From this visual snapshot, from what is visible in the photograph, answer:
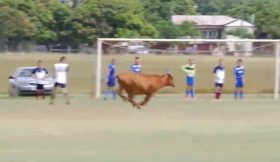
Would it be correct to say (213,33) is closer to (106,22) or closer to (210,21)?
(210,21)

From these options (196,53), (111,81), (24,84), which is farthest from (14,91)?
(196,53)

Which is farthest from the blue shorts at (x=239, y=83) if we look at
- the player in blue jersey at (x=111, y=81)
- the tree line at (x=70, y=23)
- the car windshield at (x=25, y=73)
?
the tree line at (x=70, y=23)

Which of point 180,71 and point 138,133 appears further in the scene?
point 180,71

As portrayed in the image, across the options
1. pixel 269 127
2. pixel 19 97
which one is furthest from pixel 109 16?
pixel 269 127

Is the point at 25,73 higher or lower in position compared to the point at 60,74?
lower

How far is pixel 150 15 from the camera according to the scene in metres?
98.4

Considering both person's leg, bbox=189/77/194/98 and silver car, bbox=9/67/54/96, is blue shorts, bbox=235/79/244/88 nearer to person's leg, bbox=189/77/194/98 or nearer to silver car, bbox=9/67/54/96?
person's leg, bbox=189/77/194/98

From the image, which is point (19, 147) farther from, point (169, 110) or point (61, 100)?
point (61, 100)

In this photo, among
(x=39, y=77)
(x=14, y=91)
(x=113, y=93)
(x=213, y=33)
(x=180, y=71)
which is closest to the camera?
(x=39, y=77)

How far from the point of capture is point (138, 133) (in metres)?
18.1

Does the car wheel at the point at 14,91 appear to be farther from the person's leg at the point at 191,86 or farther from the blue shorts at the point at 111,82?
the person's leg at the point at 191,86

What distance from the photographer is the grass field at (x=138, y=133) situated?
557 inches

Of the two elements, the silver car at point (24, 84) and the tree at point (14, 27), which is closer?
the silver car at point (24, 84)

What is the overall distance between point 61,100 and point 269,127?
41.3 ft
